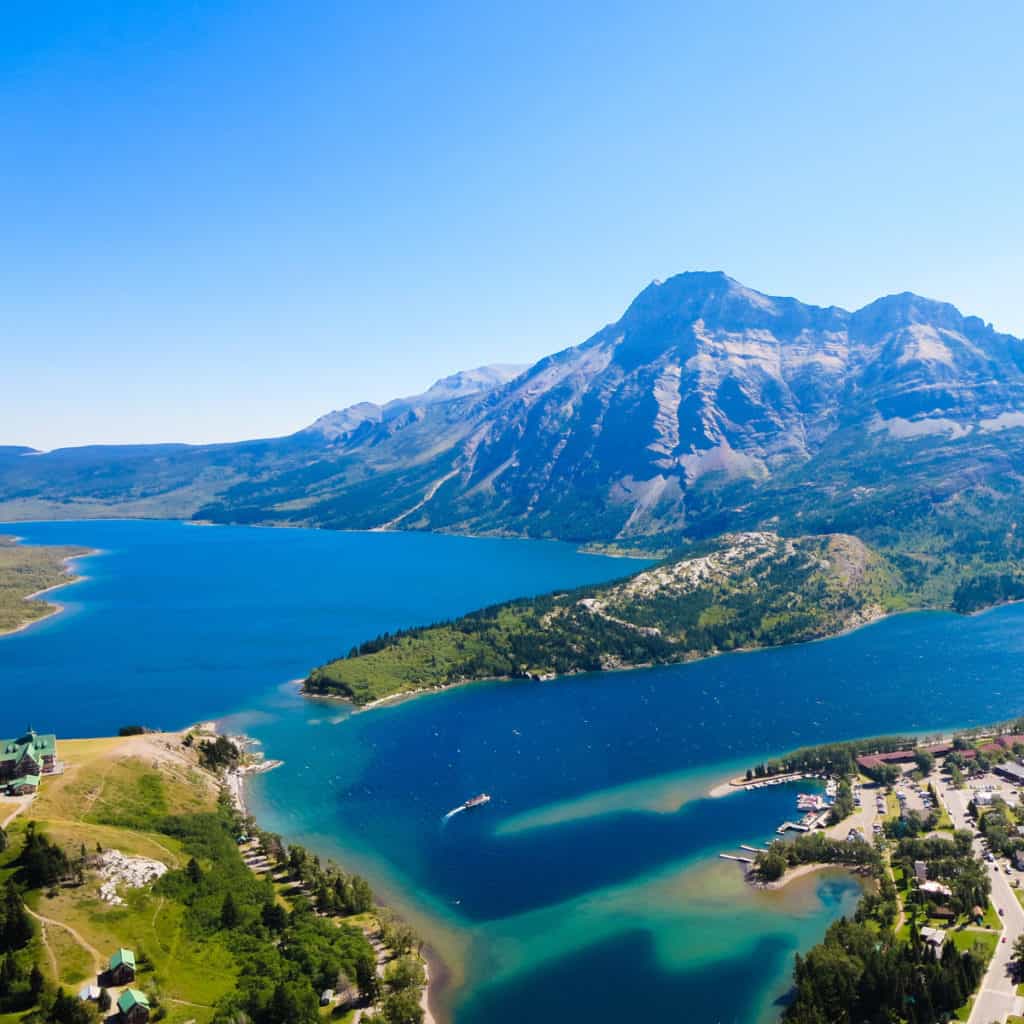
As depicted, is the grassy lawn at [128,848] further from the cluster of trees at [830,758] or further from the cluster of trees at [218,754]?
the cluster of trees at [830,758]

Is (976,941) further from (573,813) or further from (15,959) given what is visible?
(15,959)

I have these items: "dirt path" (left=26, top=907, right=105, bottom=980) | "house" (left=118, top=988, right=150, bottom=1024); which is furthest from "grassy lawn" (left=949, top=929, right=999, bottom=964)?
"dirt path" (left=26, top=907, right=105, bottom=980)

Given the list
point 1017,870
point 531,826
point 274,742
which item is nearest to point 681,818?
point 531,826

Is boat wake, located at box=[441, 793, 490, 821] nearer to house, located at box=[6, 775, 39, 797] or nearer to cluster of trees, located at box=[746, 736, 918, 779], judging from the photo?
cluster of trees, located at box=[746, 736, 918, 779]

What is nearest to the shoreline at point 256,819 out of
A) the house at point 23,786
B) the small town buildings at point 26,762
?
the small town buildings at point 26,762

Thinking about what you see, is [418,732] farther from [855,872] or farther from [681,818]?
[855,872]

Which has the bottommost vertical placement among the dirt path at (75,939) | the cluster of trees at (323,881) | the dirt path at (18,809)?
the cluster of trees at (323,881)

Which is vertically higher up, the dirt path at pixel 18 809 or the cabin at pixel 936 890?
the dirt path at pixel 18 809
